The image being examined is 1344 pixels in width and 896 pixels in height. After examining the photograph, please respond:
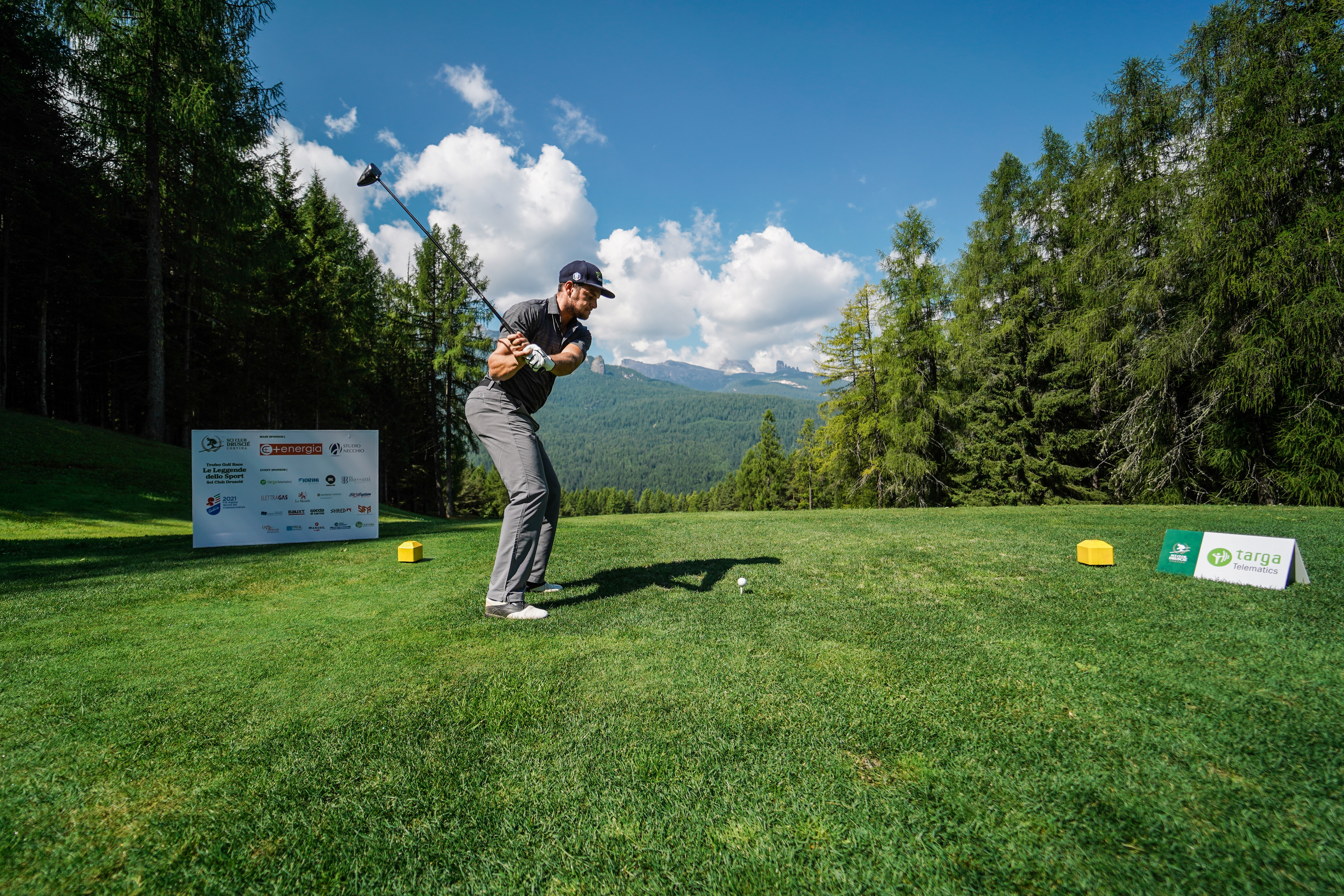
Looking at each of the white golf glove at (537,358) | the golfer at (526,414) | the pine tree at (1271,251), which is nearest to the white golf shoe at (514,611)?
the golfer at (526,414)

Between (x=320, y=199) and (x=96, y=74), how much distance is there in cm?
1377

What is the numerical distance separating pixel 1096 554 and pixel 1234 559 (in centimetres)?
87

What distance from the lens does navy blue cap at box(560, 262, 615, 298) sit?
4.21 m

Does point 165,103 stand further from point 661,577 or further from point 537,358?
point 661,577

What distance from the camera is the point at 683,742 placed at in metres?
2.02

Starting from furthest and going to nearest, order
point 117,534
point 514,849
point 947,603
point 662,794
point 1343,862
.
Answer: point 117,534
point 947,603
point 662,794
point 514,849
point 1343,862

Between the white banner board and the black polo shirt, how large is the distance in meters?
4.55

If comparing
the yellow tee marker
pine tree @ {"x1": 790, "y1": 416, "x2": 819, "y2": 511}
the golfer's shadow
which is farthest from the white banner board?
pine tree @ {"x1": 790, "y1": 416, "x2": 819, "y2": 511}

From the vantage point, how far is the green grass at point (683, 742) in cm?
141

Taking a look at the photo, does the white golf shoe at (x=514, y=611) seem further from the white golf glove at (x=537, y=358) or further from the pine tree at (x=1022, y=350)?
the pine tree at (x=1022, y=350)

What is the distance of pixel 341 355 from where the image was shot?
986 inches

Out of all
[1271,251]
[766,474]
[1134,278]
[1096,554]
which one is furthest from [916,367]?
[766,474]

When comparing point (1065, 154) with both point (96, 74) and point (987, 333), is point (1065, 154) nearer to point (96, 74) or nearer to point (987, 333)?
point (987, 333)

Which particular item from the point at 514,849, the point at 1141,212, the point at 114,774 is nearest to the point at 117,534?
the point at 114,774
